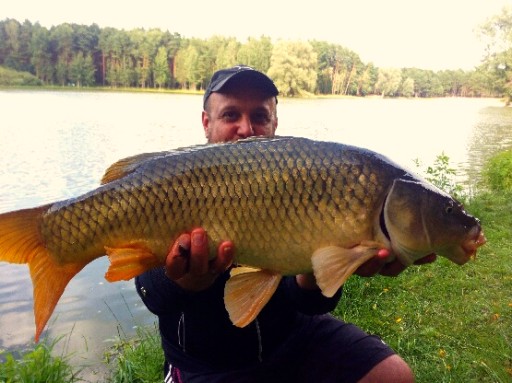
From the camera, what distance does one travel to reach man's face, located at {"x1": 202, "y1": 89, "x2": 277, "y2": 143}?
77.1 inches

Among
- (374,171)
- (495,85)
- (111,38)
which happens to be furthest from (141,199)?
(111,38)

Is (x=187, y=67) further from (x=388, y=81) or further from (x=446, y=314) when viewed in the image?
(x=446, y=314)

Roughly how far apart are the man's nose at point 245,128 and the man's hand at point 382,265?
0.83m

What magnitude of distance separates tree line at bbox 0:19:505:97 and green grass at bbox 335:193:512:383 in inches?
1321

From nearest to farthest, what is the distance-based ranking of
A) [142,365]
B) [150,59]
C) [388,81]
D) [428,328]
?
[142,365] < [428,328] < [150,59] < [388,81]

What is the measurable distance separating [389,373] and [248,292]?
579 millimetres

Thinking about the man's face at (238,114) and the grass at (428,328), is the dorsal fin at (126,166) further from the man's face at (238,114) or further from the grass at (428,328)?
the grass at (428,328)

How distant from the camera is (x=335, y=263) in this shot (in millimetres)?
1132

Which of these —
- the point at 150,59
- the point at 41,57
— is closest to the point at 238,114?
the point at 41,57

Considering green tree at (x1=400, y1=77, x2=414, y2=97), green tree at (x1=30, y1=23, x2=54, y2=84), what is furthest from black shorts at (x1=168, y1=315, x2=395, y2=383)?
green tree at (x1=400, y1=77, x2=414, y2=97)

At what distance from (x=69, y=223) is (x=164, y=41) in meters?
50.0

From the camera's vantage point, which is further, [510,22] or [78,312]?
[510,22]

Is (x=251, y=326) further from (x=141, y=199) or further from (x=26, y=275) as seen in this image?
(x=26, y=275)

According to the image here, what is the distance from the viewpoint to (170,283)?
1.39 meters
